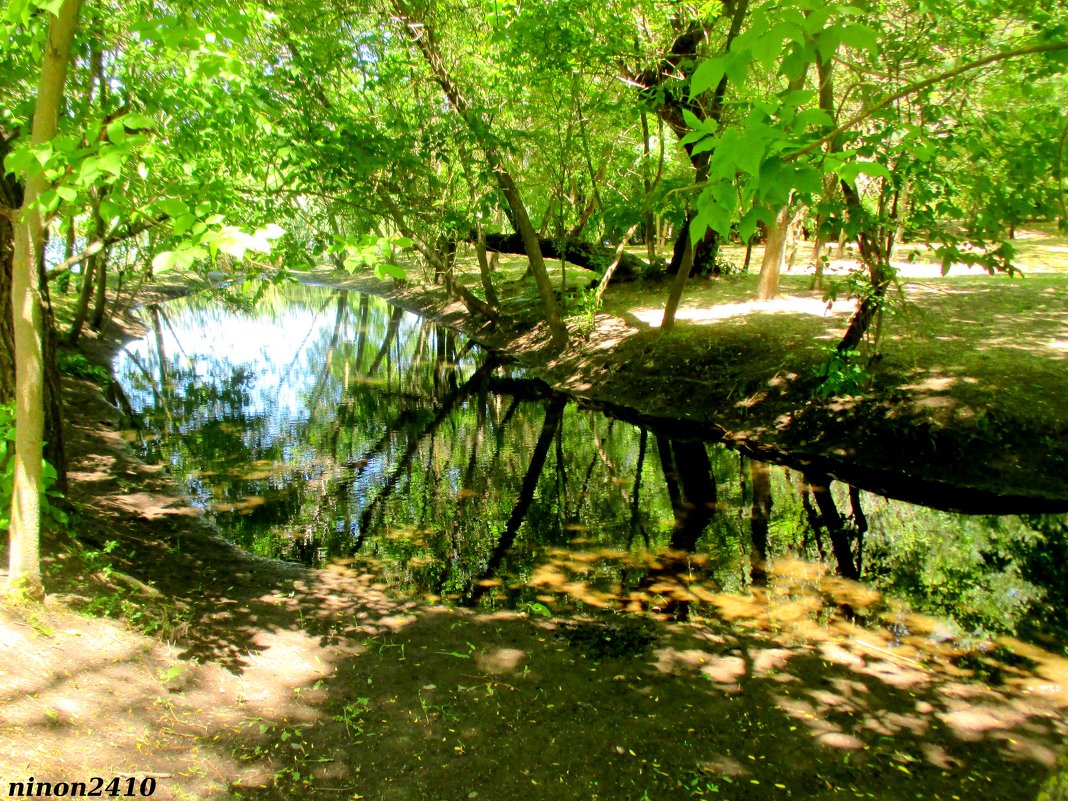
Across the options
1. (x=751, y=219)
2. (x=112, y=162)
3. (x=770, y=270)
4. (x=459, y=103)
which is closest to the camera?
(x=751, y=219)

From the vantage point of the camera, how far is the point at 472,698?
5301mm

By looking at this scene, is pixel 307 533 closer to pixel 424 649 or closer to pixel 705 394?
pixel 424 649

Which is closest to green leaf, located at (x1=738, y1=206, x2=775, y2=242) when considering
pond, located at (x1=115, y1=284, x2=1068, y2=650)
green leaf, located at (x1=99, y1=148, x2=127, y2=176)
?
green leaf, located at (x1=99, y1=148, x2=127, y2=176)

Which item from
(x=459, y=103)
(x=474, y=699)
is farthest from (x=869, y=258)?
(x=474, y=699)

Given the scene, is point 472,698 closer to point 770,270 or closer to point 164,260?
point 164,260

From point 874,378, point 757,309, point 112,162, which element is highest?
point 112,162

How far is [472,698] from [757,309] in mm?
A: 14635

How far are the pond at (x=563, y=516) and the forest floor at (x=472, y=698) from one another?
2.89 ft

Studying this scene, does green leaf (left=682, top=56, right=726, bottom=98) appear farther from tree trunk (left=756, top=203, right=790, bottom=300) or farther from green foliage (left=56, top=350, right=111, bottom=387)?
green foliage (left=56, top=350, right=111, bottom=387)

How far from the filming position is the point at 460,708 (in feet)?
16.9

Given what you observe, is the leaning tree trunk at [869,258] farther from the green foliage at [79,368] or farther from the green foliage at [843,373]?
the green foliage at [79,368]

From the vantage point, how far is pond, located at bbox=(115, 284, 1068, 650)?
8.16 m

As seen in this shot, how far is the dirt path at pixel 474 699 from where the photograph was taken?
4.27 meters

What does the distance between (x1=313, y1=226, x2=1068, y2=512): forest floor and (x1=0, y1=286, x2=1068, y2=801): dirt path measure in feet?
16.2
